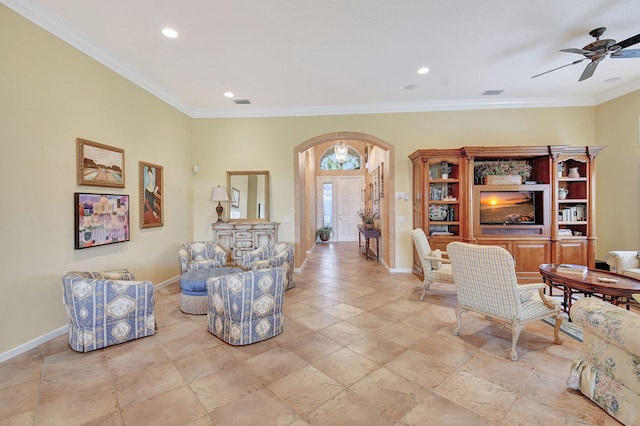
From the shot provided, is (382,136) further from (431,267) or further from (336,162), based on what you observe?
(336,162)

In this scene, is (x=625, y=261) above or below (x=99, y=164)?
below

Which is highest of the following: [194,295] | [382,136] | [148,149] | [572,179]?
[382,136]

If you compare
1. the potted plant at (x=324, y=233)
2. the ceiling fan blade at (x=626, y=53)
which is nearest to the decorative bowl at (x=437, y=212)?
the ceiling fan blade at (x=626, y=53)

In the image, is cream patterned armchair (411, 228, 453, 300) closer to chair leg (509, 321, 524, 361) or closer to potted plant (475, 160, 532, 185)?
chair leg (509, 321, 524, 361)

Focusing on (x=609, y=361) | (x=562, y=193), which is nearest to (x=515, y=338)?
(x=609, y=361)

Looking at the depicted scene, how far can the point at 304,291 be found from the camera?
4668 millimetres

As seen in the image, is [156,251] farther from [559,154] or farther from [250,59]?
[559,154]

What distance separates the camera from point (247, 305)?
2.84 m

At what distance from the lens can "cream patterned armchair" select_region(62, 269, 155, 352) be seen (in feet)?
8.86

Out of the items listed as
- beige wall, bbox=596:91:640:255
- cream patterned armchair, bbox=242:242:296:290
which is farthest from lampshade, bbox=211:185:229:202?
beige wall, bbox=596:91:640:255

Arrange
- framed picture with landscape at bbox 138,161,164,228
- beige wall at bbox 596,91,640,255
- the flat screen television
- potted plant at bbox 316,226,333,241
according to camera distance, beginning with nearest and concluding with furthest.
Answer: framed picture with landscape at bbox 138,161,164,228
beige wall at bbox 596,91,640,255
the flat screen television
potted plant at bbox 316,226,333,241

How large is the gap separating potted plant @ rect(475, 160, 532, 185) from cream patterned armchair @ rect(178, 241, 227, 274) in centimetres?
506

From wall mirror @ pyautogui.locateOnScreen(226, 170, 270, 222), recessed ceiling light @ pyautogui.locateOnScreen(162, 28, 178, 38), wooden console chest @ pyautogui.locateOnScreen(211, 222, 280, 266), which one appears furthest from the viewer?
wall mirror @ pyautogui.locateOnScreen(226, 170, 270, 222)

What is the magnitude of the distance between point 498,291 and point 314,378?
1.96m
